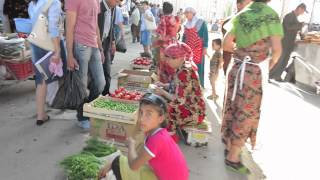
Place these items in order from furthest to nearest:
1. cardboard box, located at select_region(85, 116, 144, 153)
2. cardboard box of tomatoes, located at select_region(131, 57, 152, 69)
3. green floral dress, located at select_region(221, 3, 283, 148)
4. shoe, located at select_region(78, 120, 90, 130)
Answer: cardboard box of tomatoes, located at select_region(131, 57, 152, 69) < shoe, located at select_region(78, 120, 90, 130) < cardboard box, located at select_region(85, 116, 144, 153) < green floral dress, located at select_region(221, 3, 283, 148)

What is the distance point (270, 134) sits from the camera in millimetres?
4863

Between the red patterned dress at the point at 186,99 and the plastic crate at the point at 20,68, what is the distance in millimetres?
2619

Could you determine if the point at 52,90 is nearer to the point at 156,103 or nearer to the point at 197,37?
the point at 156,103

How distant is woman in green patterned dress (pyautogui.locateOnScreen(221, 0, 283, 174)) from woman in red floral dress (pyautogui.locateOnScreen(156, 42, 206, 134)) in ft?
1.86

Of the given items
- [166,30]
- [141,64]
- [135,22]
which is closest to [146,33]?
[135,22]

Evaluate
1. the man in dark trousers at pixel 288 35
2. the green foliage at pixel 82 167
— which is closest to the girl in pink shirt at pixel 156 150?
the green foliage at pixel 82 167

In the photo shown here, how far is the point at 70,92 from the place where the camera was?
4.10 meters

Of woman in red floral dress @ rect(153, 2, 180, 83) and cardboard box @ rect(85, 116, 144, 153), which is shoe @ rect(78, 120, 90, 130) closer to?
cardboard box @ rect(85, 116, 144, 153)

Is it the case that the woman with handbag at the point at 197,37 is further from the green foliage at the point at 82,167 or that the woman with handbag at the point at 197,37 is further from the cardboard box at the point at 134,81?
the green foliage at the point at 82,167

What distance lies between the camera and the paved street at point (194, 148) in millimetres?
3584

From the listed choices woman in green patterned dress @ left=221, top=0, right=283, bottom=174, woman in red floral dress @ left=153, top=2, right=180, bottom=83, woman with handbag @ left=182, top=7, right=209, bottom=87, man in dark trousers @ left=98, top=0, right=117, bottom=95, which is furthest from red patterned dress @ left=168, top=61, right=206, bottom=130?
woman in red floral dress @ left=153, top=2, right=180, bottom=83

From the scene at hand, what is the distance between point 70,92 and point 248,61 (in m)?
2.08

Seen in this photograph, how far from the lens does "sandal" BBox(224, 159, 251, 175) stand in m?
3.69

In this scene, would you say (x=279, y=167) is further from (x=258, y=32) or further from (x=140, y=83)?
(x=140, y=83)
